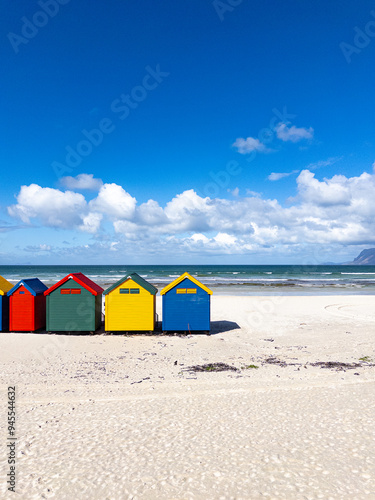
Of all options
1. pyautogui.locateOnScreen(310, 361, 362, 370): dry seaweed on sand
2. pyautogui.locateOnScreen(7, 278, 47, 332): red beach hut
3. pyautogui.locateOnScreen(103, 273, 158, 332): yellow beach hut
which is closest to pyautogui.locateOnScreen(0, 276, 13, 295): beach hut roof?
pyautogui.locateOnScreen(7, 278, 47, 332): red beach hut

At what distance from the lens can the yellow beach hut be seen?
14219 mm

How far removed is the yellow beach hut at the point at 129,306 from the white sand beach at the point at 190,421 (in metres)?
1.82

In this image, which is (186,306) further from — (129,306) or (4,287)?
(4,287)

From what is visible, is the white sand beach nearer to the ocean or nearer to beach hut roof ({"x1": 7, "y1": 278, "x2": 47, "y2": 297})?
beach hut roof ({"x1": 7, "y1": 278, "x2": 47, "y2": 297})

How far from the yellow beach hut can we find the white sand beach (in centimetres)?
182

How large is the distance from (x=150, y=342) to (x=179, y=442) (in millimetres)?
7976

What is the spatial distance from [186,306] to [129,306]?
7.75 ft

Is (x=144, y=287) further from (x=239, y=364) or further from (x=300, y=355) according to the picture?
(x=300, y=355)

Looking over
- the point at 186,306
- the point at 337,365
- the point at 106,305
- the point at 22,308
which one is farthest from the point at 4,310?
the point at 337,365

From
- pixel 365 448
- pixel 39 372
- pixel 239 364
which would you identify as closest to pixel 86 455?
pixel 365 448

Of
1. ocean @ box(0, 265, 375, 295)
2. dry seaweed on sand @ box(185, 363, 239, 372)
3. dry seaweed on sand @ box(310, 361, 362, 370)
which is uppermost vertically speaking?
dry seaweed on sand @ box(185, 363, 239, 372)

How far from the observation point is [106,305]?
562 inches

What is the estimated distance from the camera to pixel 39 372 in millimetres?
9328

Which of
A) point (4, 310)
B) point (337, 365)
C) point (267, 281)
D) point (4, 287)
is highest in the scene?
point (4, 287)
